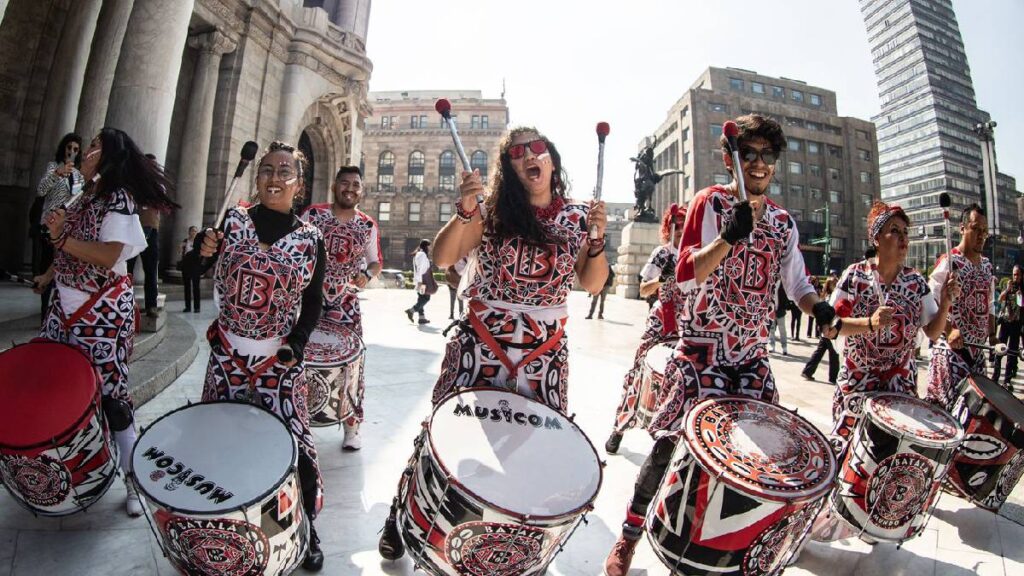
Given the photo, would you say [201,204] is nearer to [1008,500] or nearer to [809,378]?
[809,378]

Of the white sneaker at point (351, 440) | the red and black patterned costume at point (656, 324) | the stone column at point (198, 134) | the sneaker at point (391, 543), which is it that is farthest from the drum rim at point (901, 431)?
the stone column at point (198, 134)

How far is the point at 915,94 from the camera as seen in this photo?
96.9 metres

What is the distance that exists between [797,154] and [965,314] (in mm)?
66146

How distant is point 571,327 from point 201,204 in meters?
10.1

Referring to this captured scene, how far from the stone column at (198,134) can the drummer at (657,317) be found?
12.2 metres

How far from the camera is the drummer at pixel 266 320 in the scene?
7.55 ft

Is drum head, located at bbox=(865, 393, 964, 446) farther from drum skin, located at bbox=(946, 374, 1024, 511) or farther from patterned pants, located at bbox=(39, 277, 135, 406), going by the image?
patterned pants, located at bbox=(39, 277, 135, 406)

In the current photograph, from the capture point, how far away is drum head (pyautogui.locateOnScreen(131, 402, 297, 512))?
5.65 feet

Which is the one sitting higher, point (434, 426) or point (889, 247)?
point (889, 247)

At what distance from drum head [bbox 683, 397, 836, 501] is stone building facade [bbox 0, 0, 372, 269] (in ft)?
28.9

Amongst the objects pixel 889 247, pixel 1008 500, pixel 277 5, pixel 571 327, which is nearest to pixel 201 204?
pixel 277 5

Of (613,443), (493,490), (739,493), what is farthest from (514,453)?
(613,443)

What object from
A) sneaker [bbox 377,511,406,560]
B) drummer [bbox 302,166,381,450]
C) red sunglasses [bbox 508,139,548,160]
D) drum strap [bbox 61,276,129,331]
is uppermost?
red sunglasses [bbox 508,139,548,160]

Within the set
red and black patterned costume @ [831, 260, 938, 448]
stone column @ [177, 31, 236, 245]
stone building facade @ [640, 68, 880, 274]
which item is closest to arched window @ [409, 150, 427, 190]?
stone building facade @ [640, 68, 880, 274]
